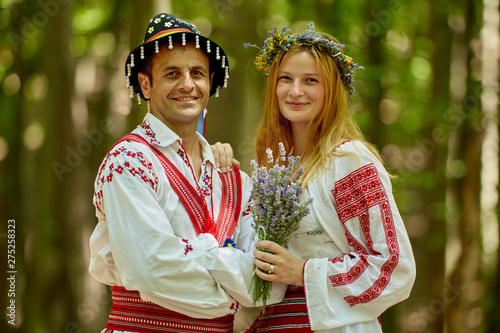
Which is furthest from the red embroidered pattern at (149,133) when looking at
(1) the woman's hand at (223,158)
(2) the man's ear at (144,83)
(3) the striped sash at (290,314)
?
(3) the striped sash at (290,314)

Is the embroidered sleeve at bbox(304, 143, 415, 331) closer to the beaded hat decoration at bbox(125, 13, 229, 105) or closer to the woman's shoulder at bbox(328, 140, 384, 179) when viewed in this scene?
the woman's shoulder at bbox(328, 140, 384, 179)

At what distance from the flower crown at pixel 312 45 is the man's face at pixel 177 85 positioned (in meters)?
0.41

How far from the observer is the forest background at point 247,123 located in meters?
5.05

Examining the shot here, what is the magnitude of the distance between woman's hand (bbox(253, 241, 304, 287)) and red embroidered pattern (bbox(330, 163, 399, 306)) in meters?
0.20

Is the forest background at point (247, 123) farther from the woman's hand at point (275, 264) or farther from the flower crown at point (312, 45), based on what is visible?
the woman's hand at point (275, 264)

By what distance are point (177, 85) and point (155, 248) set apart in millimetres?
838

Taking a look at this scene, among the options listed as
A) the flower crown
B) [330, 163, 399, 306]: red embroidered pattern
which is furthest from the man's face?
[330, 163, 399, 306]: red embroidered pattern

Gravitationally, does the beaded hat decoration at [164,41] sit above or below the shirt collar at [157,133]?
above

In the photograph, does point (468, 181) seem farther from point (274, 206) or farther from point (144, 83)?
point (144, 83)

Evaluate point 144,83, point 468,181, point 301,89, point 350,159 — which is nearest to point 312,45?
point 301,89

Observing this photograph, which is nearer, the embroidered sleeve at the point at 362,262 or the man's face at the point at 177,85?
the embroidered sleeve at the point at 362,262

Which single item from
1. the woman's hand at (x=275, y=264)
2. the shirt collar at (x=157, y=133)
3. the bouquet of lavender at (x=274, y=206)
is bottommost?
the woman's hand at (x=275, y=264)

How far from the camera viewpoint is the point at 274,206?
2.32 m

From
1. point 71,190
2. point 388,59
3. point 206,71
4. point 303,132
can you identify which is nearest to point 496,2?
point 388,59
